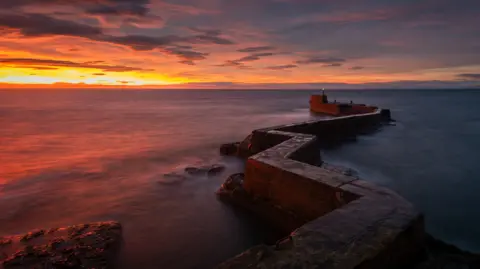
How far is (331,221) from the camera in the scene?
11.2 ft

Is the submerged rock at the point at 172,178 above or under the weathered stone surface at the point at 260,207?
under

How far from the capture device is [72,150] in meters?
14.6

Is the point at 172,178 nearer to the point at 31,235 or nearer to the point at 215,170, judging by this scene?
the point at 215,170

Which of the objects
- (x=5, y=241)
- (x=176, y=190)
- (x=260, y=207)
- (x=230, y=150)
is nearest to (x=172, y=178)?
(x=176, y=190)

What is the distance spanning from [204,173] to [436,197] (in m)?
6.07

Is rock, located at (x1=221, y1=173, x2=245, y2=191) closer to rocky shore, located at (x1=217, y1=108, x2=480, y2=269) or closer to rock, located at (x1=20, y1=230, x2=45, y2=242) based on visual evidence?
rocky shore, located at (x1=217, y1=108, x2=480, y2=269)

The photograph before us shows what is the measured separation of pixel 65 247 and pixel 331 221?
3.82 meters

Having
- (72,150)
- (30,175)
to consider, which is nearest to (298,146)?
(30,175)

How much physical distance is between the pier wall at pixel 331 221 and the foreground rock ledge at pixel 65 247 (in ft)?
8.14

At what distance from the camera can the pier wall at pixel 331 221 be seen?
281 centimetres

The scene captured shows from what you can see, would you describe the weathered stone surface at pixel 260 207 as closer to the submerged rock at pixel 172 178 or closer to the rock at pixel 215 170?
the rock at pixel 215 170

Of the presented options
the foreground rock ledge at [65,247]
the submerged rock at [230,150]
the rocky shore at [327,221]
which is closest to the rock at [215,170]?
the rocky shore at [327,221]

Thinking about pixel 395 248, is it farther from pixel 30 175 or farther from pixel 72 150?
pixel 72 150

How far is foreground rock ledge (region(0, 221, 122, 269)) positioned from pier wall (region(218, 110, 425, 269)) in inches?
97.7
